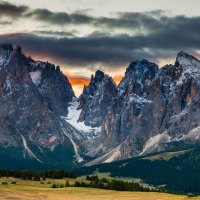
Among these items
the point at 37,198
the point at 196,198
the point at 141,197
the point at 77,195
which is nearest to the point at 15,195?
the point at 37,198

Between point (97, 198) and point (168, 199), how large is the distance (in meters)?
20.8

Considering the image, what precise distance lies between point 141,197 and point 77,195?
19496 millimetres

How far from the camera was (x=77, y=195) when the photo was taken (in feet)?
636

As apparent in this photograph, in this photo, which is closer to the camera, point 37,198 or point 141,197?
point 37,198

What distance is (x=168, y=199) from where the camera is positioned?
181 m

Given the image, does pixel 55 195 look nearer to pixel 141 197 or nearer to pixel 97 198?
pixel 97 198

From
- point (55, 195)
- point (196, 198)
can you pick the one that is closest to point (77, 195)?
point (55, 195)

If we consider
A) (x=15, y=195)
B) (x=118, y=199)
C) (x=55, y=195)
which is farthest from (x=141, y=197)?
(x=15, y=195)

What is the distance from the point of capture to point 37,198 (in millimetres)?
176750

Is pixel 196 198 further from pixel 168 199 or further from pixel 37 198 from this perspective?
pixel 37 198

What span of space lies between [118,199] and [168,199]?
14.5 metres

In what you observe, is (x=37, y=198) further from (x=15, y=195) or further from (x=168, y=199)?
(x=168, y=199)

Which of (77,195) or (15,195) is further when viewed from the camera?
(77,195)

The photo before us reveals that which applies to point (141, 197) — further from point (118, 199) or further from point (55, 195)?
point (55, 195)
